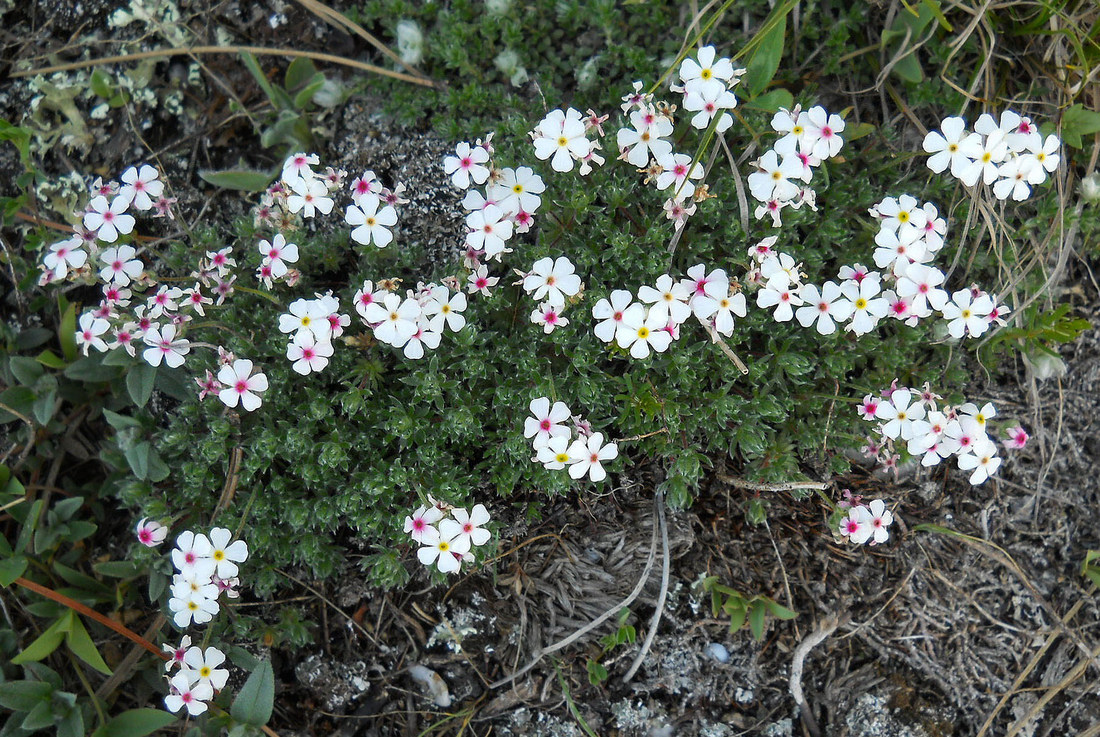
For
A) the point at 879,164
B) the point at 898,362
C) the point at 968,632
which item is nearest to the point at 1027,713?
the point at 968,632

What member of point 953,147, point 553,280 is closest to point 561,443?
point 553,280

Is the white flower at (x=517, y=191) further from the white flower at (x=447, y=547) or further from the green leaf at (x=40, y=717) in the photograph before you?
the green leaf at (x=40, y=717)

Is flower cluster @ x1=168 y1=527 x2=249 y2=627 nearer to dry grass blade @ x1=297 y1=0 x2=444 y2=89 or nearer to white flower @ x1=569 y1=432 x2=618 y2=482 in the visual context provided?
white flower @ x1=569 y1=432 x2=618 y2=482

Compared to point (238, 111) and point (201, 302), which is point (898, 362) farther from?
point (238, 111)

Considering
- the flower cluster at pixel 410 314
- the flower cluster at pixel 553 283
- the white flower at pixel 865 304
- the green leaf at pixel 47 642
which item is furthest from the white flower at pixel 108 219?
the white flower at pixel 865 304

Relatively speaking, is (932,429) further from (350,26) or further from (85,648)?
(85,648)

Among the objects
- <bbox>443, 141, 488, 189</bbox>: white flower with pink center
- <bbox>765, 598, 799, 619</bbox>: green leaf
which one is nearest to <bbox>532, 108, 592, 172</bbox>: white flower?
<bbox>443, 141, 488, 189</bbox>: white flower with pink center

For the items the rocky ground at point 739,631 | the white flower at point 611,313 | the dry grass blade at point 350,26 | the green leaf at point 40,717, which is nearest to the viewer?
the white flower at point 611,313
